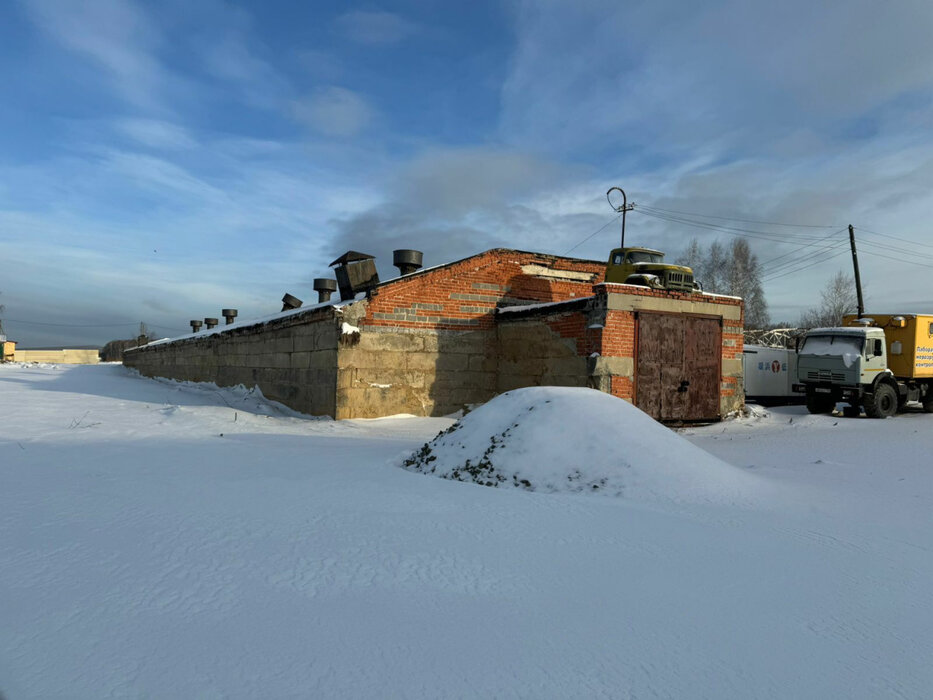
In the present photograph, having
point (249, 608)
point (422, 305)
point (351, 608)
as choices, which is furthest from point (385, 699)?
point (422, 305)

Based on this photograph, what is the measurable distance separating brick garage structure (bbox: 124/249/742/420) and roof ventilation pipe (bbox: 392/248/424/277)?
1.92 m

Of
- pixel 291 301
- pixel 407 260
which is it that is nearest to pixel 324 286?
pixel 291 301

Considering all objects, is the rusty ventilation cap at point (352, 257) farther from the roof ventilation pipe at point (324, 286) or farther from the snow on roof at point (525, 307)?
the roof ventilation pipe at point (324, 286)

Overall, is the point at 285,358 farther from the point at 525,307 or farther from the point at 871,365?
the point at 871,365

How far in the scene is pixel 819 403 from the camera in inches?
608

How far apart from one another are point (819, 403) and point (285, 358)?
13.8 m

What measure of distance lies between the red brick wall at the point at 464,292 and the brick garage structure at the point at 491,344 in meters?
0.02

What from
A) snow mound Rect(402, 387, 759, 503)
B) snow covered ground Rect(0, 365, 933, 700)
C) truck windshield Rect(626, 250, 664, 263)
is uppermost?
truck windshield Rect(626, 250, 664, 263)

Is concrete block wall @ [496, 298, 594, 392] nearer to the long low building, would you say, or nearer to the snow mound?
the snow mound

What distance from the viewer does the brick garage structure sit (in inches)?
469

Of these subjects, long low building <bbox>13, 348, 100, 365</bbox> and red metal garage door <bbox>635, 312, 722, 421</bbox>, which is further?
long low building <bbox>13, 348, 100, 365</bbox>

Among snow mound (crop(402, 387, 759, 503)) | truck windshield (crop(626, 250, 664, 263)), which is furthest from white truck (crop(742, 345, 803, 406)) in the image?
snow mound (crop(402, 387, 759, 503))

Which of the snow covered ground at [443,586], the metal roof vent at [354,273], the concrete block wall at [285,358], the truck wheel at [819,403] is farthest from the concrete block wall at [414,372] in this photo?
the truck wheel at [819,403]

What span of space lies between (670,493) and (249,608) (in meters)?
3.94
